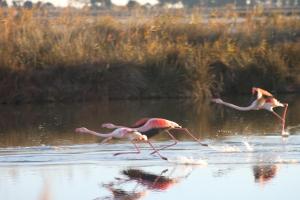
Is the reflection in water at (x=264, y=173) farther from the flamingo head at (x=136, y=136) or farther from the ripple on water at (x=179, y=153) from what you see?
the flamingo head at (x=136, y=136)

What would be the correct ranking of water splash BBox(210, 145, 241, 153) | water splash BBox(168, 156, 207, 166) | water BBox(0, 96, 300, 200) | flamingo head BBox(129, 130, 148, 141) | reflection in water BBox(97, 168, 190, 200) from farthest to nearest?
Answer: water splash BBox(210, 145, 241, 153)
water splash BBox(168, 156, 207, 166)
flamingo head BBox(129, 130, 148, 141)
water BBox(0, 96, 300, 200)
reflection in water BBox(97, 168, 190, 200)

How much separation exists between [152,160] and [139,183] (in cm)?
184

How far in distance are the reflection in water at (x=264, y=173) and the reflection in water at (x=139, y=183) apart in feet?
3.05

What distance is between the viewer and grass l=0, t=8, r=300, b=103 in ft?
75.1

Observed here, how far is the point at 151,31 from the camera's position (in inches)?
1008

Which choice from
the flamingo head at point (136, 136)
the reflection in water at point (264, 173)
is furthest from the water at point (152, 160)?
the flamingo head at point (136, 136)

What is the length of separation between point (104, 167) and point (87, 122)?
5560 millimetres

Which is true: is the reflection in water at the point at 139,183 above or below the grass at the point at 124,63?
above

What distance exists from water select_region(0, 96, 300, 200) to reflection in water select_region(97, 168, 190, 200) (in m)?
0.01

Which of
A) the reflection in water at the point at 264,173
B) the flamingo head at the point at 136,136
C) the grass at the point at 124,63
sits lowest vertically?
the grass at the point at 124,63

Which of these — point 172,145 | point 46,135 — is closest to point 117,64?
point 46,135

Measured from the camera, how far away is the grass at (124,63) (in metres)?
22.9

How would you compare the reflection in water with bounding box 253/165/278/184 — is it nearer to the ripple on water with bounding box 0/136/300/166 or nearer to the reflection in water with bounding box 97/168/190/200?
the ripple on water with bounding box 0/136/300/166

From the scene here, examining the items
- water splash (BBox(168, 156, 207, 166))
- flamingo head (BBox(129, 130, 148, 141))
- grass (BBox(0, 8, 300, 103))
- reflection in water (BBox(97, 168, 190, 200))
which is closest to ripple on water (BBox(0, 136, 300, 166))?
water splash (BBox(168, 156, 207, 166))
